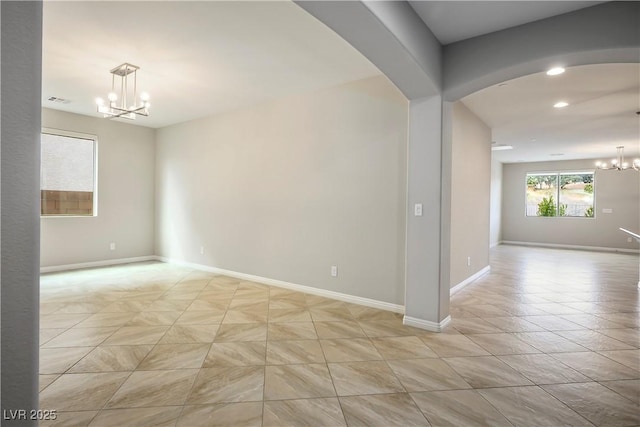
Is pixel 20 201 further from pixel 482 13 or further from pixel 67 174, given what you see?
pixel 67 174

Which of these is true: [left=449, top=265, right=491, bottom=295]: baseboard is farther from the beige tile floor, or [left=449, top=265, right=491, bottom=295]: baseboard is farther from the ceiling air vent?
the ceiling air vent

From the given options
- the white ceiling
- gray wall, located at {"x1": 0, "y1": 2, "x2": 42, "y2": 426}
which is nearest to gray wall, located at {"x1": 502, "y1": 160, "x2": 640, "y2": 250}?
the white ceiling

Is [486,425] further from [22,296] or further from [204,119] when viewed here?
[204,119]

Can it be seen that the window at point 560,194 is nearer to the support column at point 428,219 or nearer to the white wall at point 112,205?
the support column at point 428,219

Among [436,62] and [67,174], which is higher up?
[436,62]

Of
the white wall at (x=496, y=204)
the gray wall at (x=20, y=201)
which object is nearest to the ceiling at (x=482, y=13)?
the gray wall at (x=20, y=201)

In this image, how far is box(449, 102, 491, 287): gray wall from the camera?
15.0 feet

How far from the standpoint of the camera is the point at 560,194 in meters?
10.1

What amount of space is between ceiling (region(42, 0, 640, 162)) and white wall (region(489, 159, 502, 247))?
4101 millimetres

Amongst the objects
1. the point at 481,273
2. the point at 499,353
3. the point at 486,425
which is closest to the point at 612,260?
the point at 481,273

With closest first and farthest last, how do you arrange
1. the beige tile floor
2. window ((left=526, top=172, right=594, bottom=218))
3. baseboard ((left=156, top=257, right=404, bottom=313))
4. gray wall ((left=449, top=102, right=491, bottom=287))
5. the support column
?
1. the beige tile floor
2. the support column
3. baseboard ((left=156, top=257, right=404, bottom=313))
4. gray wall ((left=449, top=102, right=491, bottom=287))
5. window ((left=526, top=172, right=594, bottom=218))

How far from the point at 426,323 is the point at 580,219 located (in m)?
9.37

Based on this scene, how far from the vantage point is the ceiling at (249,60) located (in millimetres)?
2648

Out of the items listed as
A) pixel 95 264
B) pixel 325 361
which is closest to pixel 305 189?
pixel 325 361
